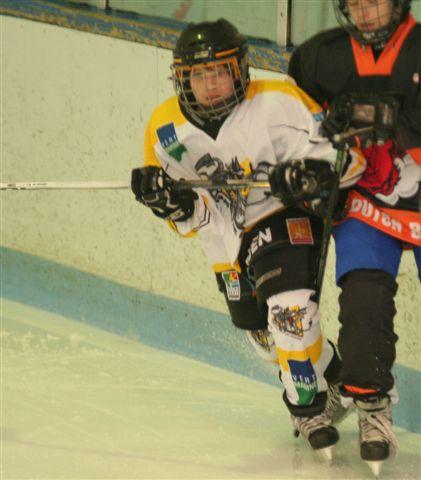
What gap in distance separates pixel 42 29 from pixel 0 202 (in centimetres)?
72

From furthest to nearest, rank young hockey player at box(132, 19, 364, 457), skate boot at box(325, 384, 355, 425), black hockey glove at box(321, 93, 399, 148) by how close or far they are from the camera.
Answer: skate boot at box(325, 384, 355, 425) < young hockey player at box(132, 19, 364, 457) < black hockey glove at box(321, 93, 399, 148)

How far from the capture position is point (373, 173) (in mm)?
3518

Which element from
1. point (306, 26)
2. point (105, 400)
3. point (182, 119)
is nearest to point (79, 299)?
point (105, 400)

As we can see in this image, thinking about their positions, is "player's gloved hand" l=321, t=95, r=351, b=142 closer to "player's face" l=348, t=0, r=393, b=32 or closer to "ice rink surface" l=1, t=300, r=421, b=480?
"player's face" l=348, t=0, r=393, b=32

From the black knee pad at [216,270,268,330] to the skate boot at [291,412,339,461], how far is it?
0.29 meters

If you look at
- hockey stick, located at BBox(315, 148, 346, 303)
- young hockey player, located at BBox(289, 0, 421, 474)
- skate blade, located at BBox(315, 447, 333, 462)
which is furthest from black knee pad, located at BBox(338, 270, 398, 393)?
skate blade, located at BBox(315, 447, 333, 462)

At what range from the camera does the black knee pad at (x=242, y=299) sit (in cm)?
382

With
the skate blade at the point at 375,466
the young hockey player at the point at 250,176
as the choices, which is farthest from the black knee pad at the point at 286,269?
the skate blade at the point at 375,466

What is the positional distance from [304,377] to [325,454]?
0.90 ft

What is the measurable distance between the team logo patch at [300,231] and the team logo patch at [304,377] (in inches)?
11.7

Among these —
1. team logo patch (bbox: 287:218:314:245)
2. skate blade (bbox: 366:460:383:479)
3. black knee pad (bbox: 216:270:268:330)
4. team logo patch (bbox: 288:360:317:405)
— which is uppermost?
team logo patch (bbox: 287:218:314:245)

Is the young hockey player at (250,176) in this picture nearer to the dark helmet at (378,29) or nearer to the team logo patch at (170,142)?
the team logo patch at (170,142)

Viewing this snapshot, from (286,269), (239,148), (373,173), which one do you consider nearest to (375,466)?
(286,269)

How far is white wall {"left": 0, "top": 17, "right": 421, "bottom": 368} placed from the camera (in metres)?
4.93
